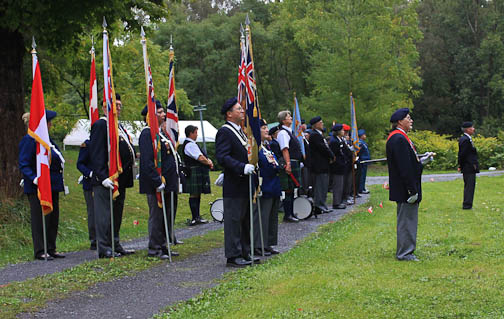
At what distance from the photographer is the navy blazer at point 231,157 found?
9039 millimetres

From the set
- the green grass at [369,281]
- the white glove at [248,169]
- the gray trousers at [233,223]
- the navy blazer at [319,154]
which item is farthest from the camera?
the navy blazer at [319,154]

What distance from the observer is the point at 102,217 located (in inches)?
396

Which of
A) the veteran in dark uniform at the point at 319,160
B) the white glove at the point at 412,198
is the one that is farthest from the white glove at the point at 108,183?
the veteran in dark uniform at the point at 319,160

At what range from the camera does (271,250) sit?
10.3m

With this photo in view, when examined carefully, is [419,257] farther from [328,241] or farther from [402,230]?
[328,241]

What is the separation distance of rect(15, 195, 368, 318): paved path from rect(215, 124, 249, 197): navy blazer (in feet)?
3.57

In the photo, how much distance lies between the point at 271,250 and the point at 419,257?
233 centimetres

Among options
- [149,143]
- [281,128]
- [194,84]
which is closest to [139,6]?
[281,128]

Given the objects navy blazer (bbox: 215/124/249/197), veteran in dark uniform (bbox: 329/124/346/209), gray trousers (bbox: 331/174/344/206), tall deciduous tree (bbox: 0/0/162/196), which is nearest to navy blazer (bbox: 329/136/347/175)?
veteran in dark uniform (bbox: 329/124/346/209)

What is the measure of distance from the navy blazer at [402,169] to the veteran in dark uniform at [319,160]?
706 cm

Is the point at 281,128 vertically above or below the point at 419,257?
above

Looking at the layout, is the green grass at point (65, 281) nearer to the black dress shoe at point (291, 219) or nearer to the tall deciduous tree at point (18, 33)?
the black dress shoe at point (291, 219)

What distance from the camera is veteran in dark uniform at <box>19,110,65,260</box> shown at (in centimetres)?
1044

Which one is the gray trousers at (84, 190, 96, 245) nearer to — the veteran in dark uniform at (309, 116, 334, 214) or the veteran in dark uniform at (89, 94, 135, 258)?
the veteran in dark uniform at (89, 94, 135, 258)
